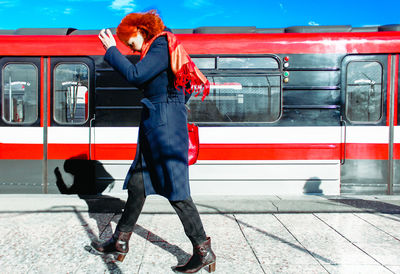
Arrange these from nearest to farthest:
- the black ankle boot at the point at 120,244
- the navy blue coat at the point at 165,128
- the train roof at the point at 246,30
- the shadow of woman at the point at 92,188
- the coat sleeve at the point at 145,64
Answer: the coat sleeve at the point at 145,64
the navy blue coat at the point at 165,128
the black ankle boot at the point at 120,244
the shadow of woman at the point at 92,188
the train roof at the point at 246,30

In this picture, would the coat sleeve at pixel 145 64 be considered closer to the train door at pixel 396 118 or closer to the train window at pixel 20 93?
the train window at pixel 20 93

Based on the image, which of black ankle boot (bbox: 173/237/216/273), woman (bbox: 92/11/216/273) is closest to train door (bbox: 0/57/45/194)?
woman (bbox: 92/11/216/273)

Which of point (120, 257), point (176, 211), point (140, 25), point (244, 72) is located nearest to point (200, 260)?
point (176, 211)

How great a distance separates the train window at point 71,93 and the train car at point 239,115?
0.6 inches

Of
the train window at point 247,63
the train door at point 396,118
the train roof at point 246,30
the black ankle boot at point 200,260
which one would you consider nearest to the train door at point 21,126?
the train roof at point 246,30

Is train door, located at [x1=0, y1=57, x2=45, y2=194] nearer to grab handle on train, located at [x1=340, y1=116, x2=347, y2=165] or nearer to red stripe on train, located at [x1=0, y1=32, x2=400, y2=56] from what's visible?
red stripe on train, located at [x1=0, y1=32, x2=400, y2=56]

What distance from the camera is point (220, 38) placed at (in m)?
5.02

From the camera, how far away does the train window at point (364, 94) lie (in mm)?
5074

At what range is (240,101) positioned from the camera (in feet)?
16.5

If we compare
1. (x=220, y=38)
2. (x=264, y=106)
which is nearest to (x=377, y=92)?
(x=264, y=106)

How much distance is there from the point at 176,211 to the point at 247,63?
10.1 feet

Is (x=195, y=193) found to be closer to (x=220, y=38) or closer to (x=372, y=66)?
(x=220, y=38)

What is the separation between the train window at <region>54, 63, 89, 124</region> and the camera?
511cm

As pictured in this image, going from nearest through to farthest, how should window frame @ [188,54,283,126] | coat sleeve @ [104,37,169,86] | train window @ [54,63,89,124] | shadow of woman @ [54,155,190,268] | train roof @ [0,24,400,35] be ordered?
coat sleeve @ [104,37,169,86], shadow of woman @ [54,155,190,268], window frame @ [188,54,283,126], train window @ [54,63,89,124], train roof @ [0,24,400,35]
